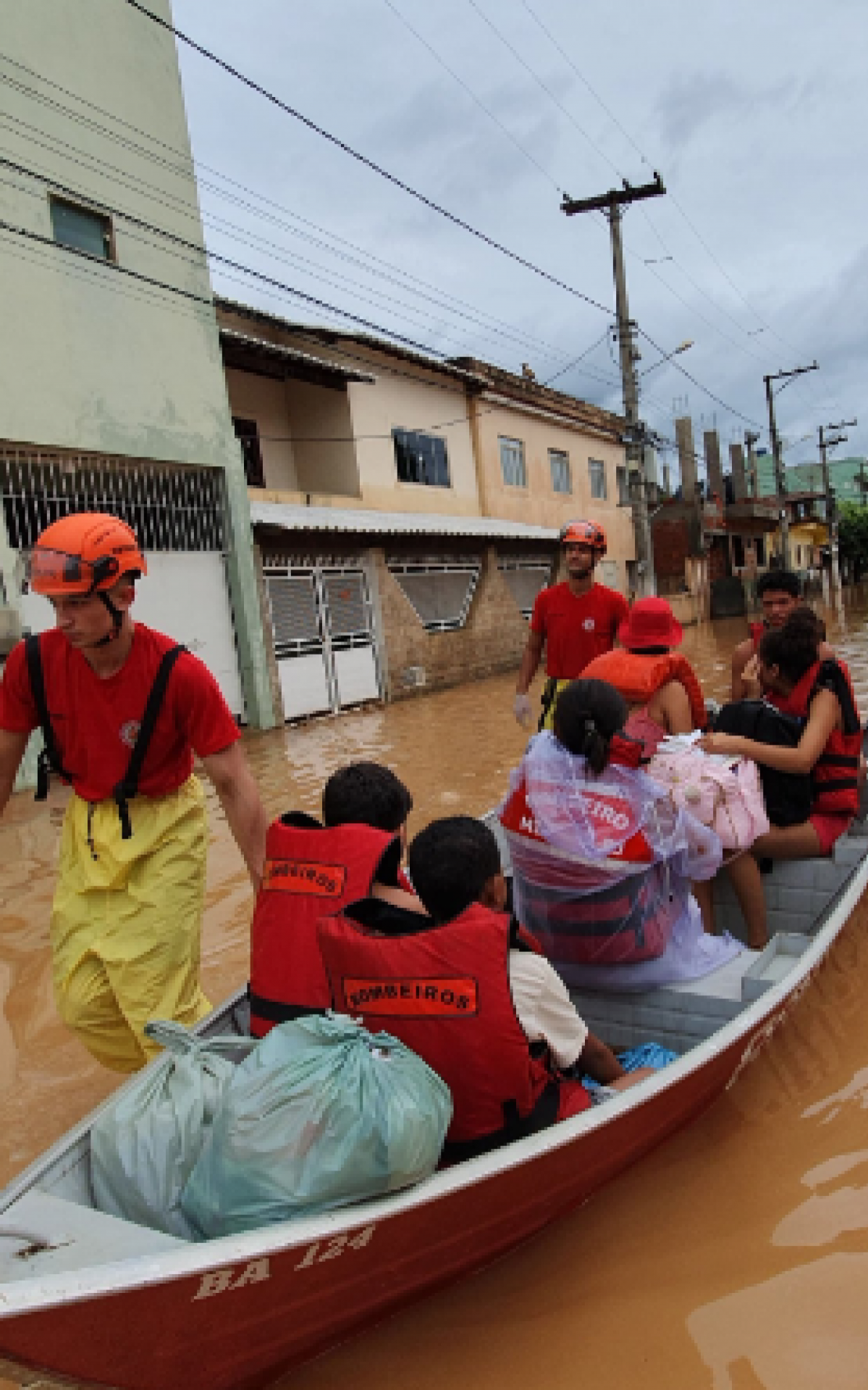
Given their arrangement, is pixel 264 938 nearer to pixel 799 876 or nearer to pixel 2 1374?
pixel 2 1374

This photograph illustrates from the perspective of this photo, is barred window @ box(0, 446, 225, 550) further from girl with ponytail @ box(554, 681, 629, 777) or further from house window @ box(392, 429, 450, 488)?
girl with ponytail @ box(554, 681, 629, 777)

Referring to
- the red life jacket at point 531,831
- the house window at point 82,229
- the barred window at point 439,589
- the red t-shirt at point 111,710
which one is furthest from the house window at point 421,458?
the red t-shirt at point 111,710

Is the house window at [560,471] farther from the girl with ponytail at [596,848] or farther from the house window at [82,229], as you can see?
the girl with ponytail at [596,848]

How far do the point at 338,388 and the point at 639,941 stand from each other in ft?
44.7

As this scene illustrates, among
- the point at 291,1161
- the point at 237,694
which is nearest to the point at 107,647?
the point at 291,1161

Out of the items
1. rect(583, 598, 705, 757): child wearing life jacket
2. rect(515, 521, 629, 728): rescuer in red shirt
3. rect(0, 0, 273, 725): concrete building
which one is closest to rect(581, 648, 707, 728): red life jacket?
rect(583, 598, 705, 757): child wearing life jacket

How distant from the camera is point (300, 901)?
2.25 m

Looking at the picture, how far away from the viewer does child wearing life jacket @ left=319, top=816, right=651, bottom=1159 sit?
1.94 m

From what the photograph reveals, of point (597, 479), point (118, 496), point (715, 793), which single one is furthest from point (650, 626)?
point (597, 479)

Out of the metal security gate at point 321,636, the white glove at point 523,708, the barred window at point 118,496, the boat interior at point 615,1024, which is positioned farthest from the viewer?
the metal security gate at point 321,636

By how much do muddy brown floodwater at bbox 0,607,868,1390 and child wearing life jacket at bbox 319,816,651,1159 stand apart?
1.54 feet

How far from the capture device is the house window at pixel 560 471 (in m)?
22.1

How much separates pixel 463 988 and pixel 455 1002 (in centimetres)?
4

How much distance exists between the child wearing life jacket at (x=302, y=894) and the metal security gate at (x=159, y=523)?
729 cm
